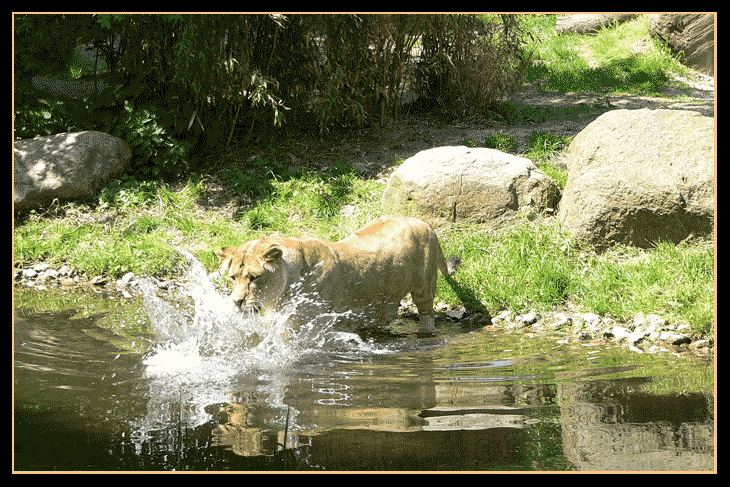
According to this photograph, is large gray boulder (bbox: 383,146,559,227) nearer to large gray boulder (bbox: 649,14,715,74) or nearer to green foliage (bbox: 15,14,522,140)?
green foliage (bbox: 15,14,522,140)

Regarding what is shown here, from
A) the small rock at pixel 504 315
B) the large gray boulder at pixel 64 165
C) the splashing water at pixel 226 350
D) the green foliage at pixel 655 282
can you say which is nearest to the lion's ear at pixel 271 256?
the splashing water at pixel 226 350

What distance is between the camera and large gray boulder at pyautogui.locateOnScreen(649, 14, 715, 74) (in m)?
19.3

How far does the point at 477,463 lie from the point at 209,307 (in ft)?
12.3

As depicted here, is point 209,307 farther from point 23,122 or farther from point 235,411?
point 23,122

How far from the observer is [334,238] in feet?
39.0

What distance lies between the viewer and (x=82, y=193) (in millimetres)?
13414

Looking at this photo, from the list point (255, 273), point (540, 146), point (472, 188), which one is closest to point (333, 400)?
point (255, 273)

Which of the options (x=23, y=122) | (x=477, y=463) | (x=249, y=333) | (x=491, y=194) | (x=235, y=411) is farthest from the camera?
(x=23, y=122)

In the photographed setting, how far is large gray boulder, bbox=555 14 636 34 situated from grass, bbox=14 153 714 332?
7.95 m

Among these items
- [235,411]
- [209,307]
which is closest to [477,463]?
[235,411]

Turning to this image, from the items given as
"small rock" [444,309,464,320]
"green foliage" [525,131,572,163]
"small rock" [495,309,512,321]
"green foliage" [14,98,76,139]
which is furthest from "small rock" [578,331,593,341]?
"green foliage" [14,98,76,139]

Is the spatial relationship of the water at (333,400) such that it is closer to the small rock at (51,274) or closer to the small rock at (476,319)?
the small rock at (476,319)

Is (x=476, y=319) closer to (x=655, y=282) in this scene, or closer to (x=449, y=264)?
(x=449, y=264)

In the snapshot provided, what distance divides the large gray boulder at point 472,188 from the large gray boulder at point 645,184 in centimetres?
64
